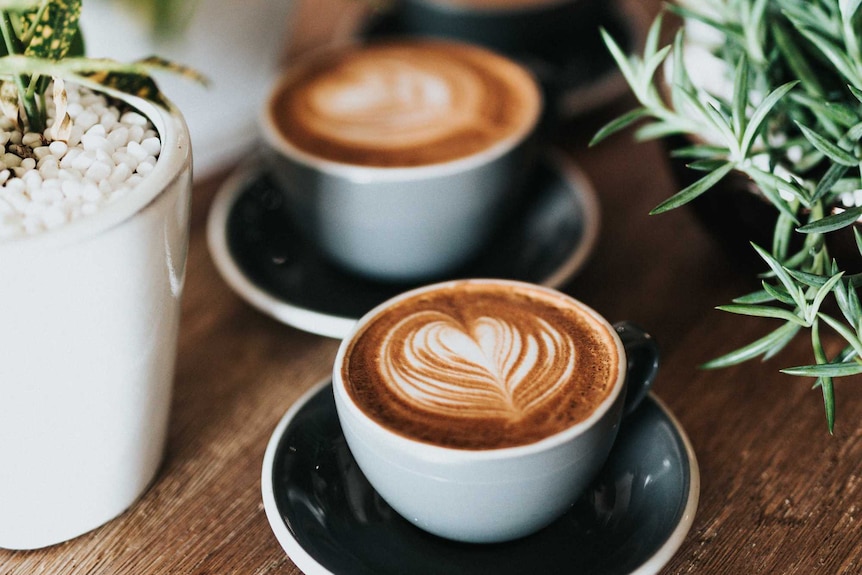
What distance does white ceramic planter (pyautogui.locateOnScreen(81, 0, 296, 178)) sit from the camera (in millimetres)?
787

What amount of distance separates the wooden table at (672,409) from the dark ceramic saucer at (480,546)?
45 millimetres

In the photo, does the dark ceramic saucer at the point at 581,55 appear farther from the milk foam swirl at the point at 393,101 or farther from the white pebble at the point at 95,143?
the white pebble at the point at 95,143

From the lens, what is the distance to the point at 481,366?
54 cm

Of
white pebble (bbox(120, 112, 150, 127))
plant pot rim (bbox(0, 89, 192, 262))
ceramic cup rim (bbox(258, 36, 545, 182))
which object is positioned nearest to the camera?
plant pot rim (bbox(0, 89, 192, 262))

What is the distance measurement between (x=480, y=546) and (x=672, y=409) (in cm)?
21

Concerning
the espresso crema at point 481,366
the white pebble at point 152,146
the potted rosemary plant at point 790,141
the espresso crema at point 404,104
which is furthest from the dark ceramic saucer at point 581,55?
the white pebble at point 152,146

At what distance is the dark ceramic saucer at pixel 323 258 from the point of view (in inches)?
29.0

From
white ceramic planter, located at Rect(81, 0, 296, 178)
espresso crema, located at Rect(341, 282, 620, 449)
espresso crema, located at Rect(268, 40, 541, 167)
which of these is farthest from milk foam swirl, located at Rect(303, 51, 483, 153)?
espresso crema, located at Rect(341, 282, 620, 449)

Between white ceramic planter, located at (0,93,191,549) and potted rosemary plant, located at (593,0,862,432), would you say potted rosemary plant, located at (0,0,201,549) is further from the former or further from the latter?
potted rosemary plant, located at (593,0,862,432)

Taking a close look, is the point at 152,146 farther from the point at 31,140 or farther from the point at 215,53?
the point at 215,53

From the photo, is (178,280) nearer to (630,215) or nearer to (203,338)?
(203,338)

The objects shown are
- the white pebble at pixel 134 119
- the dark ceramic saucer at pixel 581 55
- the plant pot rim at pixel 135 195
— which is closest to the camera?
the plant pot rim at pixel 135 195

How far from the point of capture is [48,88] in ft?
1.82

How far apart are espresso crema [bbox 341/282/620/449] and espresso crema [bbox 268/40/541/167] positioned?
0.67 ft
